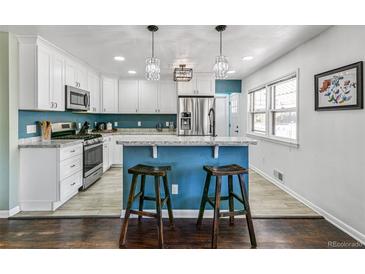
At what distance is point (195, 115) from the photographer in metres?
5.84

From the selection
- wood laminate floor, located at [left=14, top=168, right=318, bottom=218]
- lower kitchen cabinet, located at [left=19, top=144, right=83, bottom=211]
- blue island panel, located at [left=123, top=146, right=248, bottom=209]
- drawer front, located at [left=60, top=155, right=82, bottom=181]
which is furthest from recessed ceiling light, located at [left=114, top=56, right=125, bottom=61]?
wood laminate floor, located at [left=14, top=168, right=318, bottom=218]

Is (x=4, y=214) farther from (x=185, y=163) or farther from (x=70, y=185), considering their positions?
(x=185, y=163)

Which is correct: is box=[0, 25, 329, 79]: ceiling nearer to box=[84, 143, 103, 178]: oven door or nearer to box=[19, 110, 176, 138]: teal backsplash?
box=[19, 110, 176, 138]: teal backsplash

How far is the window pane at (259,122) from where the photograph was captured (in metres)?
5.56

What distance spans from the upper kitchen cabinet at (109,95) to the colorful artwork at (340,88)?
15.5ft

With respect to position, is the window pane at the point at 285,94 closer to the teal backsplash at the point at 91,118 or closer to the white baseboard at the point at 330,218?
the white baseboard at the point at 330,218

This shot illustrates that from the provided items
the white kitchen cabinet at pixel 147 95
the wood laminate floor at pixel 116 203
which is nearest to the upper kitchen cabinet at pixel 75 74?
the white kitchen cabinet at pixel 147 95

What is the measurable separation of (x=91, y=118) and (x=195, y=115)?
8.57 ft

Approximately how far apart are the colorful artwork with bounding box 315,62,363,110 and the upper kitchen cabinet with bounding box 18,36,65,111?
368 centimetres

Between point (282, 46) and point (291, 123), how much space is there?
129 cm

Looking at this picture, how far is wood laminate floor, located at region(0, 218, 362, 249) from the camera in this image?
7.93 ft

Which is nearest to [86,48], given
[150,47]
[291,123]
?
[150,47]

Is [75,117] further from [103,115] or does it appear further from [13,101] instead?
[13,101]

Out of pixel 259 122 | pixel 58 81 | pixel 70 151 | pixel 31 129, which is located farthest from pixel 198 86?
pixel 31 129
